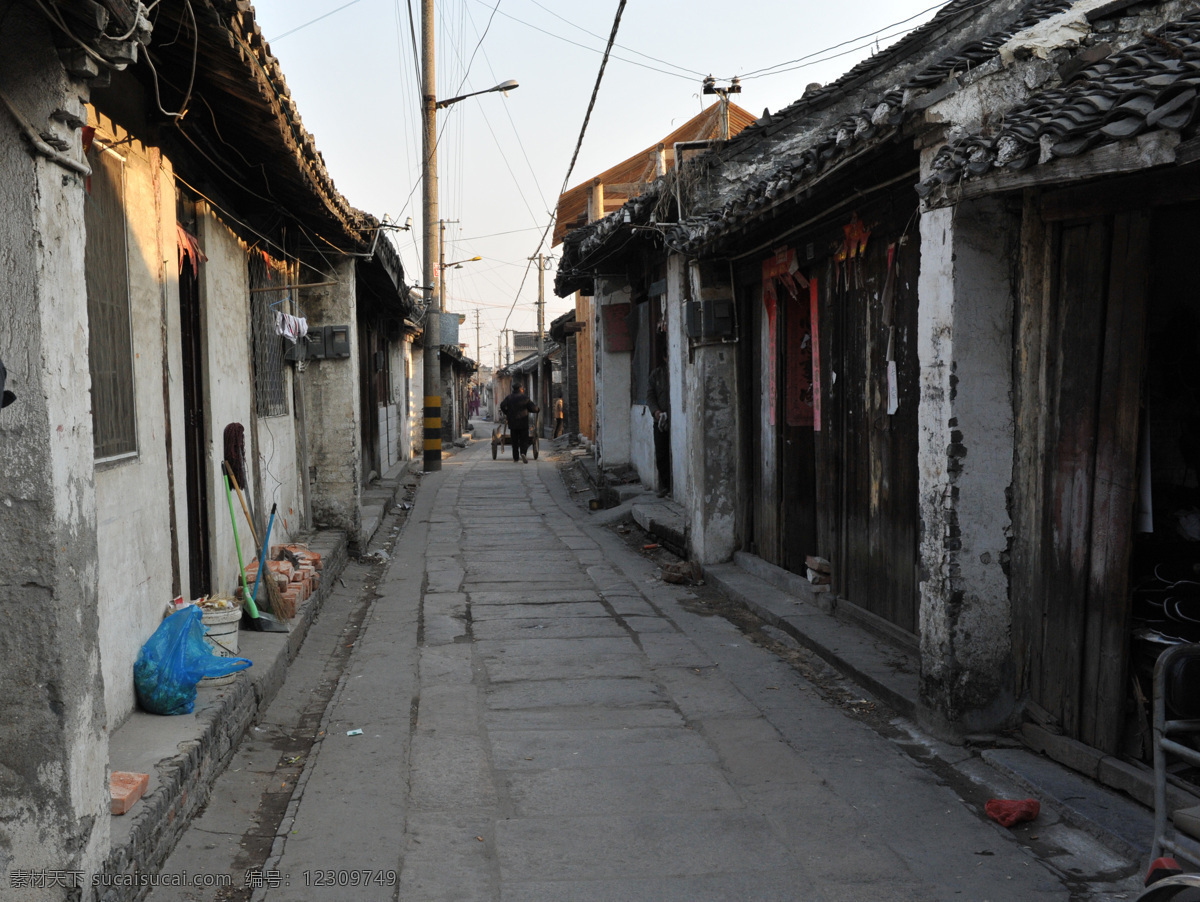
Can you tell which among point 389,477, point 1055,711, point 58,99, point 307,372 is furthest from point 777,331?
point 389,477


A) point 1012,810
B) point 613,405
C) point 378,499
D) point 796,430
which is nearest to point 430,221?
point 613,405

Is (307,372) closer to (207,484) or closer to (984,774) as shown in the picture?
(207,484)

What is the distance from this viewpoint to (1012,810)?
13.2 ft

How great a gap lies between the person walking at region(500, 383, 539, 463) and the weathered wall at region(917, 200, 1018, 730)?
1700 cm

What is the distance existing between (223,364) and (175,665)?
300cm

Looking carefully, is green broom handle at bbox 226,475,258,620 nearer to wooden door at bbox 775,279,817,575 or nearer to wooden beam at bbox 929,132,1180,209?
wooden door at bbox 775,279,817,575

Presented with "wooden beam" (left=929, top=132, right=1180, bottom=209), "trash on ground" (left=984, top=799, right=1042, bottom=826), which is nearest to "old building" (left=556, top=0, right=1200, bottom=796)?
"wooden beam" (left=929, top=132, right=1180, bottom=209)

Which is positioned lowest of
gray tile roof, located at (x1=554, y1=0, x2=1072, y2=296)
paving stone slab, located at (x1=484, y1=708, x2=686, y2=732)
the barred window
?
paving stone slab, located at (x1=484, y1=708, x2=686, y2=732)

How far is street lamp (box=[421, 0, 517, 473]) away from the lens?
1850cm

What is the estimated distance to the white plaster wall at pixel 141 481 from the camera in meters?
4.39

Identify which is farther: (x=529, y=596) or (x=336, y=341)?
(x=336, y=341)

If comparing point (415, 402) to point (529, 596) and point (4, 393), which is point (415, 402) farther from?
point (4, 393)

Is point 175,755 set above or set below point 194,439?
below

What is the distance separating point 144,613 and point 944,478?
423cm
